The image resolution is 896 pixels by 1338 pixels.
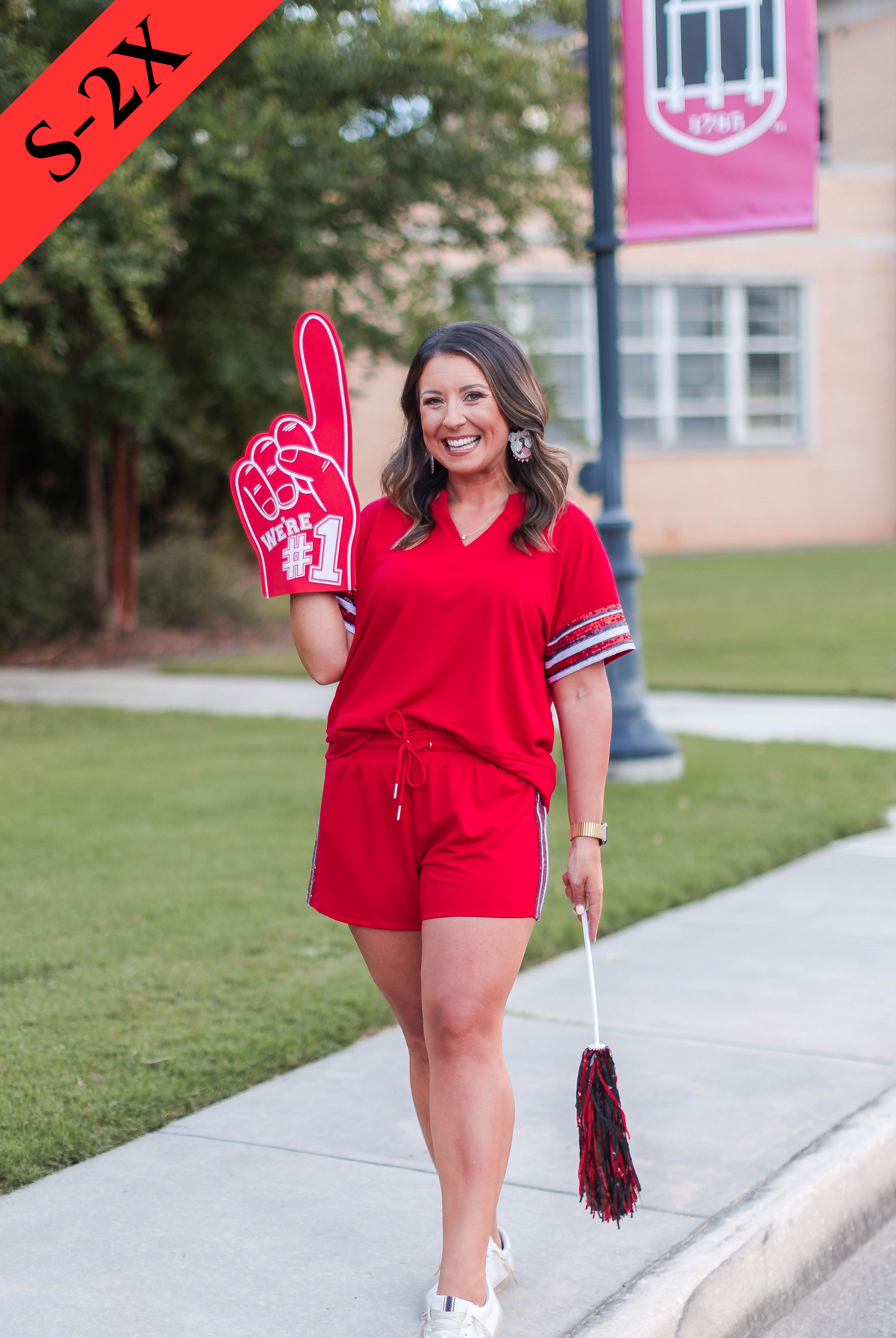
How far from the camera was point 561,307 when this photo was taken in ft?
104

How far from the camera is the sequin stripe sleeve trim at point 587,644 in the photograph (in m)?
2.91

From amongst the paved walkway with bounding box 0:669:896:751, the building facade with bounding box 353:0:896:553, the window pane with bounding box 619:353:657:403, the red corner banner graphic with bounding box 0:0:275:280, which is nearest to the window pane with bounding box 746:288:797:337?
the building facade with bounding box 353:0:896:553

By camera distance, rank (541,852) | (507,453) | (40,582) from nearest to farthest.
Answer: (541,852), (507,453), (40,582)

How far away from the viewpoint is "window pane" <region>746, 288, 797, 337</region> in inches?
1309

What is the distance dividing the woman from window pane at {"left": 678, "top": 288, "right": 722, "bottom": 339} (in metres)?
30.7

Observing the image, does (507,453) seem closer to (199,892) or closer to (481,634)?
(481,634)

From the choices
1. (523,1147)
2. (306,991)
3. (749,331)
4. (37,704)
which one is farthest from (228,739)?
(749,331)

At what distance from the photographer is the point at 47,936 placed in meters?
5.55

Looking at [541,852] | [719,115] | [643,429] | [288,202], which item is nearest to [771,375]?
[643,429]

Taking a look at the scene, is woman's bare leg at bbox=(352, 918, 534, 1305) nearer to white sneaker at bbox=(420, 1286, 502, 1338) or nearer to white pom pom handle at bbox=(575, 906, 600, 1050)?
white sneaker at bbox=(420, 1286, 502, 1338)

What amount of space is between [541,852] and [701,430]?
30961mm

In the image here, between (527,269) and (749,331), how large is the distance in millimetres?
5575

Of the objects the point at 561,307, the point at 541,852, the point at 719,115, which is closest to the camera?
the point at 541,852

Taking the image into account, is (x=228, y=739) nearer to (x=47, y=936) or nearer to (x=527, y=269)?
(x=47, y=936)
